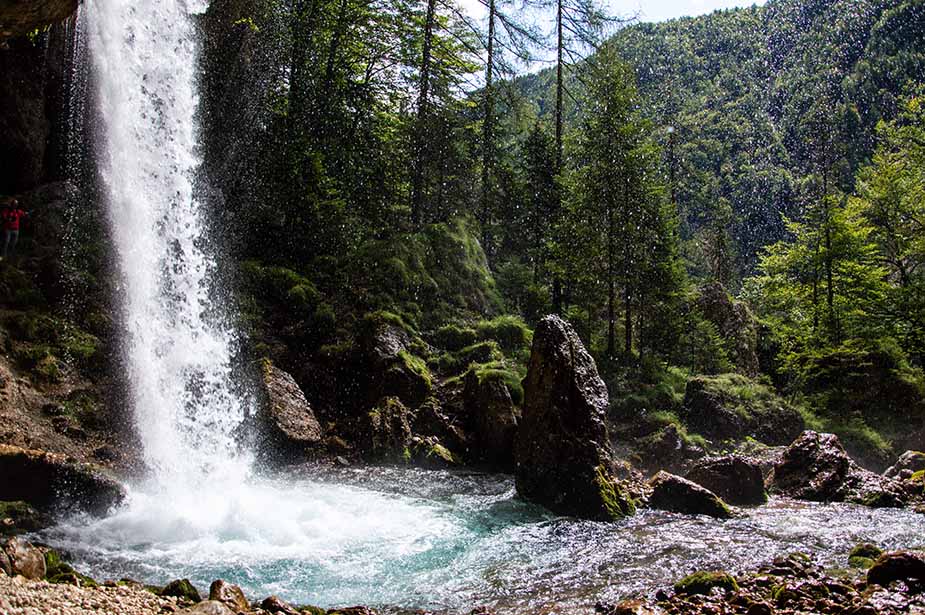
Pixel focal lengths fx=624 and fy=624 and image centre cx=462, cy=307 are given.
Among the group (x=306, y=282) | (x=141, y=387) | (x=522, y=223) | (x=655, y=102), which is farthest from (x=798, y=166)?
(x=141, y=387)

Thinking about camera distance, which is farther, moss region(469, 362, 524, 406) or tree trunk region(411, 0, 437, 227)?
tree trunk region(411, 0, 437, 227)

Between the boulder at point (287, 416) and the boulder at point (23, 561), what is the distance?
26.3 ft

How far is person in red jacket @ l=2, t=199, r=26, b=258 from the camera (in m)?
15.1

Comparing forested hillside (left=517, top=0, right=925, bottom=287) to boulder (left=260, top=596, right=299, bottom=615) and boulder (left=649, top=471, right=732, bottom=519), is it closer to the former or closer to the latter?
boulder (left=649, top=471, right=732, bottom=519)

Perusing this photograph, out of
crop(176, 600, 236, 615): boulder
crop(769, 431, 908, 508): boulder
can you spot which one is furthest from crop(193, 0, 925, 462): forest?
crop(176, 600, 236, 615): boulder

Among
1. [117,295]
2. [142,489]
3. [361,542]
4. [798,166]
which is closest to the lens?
[361,542]

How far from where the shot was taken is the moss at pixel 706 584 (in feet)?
23.5

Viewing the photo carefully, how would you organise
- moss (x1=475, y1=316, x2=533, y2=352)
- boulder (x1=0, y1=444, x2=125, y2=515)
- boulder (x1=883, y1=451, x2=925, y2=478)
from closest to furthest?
boulder (x1=0, y1=444, x2=125, y2=515) < boulder (x1=883, y1=451, x2=925, y2=478) < moss (x1=475, y1=316, x2=533, y2=352)

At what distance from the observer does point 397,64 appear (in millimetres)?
27500

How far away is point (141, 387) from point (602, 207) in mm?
17186

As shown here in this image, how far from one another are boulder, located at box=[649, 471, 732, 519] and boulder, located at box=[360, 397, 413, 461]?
5.94 m

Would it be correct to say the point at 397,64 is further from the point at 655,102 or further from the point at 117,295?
the point at 655,102

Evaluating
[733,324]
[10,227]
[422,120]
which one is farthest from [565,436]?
[733,324]

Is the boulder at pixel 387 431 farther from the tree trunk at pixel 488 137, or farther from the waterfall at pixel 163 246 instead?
the tree trunk at pixel 488 137
